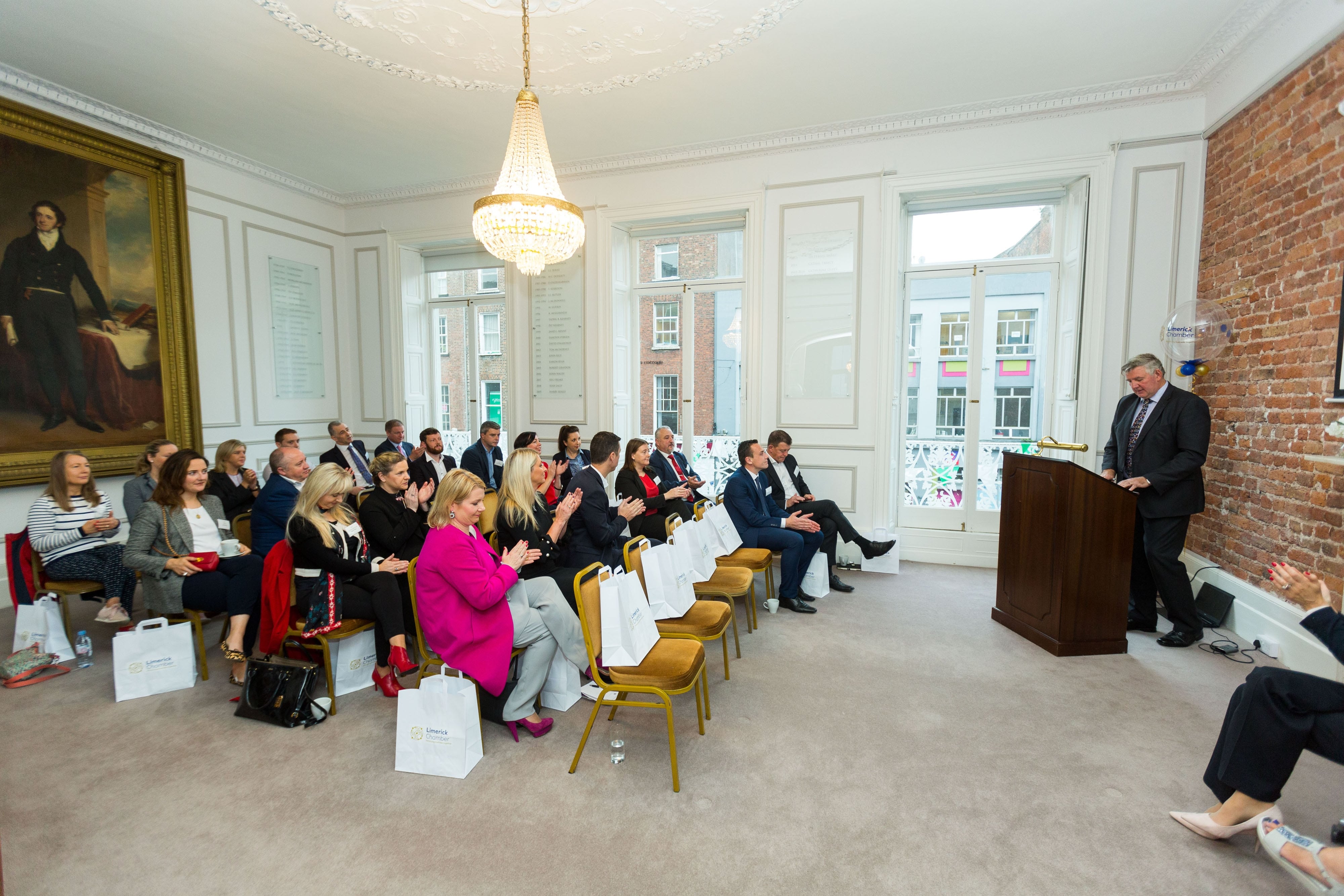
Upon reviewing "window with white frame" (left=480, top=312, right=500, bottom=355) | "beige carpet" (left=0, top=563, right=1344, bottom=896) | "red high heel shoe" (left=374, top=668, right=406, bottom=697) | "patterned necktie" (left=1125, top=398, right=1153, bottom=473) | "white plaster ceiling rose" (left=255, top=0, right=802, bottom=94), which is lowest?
"beige carpet" (left=0, top=563, right=1344, bottom=896)

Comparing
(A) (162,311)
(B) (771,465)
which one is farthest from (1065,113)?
(A) (162,311)

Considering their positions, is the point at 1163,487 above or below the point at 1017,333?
below

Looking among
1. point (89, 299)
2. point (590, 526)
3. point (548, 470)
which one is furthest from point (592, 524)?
point (89, 299)

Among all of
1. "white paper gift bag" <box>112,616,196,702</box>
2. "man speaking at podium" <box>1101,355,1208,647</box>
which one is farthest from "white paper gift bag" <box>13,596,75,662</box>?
"man speaking at podium" <box>1101,355,1208,647</box>

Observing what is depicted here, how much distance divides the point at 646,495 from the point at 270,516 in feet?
7.99

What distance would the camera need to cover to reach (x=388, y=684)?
3242 millimetres

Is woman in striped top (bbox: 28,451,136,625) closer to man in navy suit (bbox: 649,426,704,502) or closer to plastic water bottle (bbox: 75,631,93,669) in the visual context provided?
plastic water bottle (bbox: 75,631,93,669)

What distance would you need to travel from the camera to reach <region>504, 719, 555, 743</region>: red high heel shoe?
9.26ft

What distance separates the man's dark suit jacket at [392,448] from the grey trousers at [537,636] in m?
3.67

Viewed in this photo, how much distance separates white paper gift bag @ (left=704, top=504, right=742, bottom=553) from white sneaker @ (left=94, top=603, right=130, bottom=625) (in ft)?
11.2

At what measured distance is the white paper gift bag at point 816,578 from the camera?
4.88 metres

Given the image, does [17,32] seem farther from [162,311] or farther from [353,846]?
[353,846]

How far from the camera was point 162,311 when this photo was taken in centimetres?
554

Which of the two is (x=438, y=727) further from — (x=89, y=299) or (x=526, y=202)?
(x=89, y=299)
